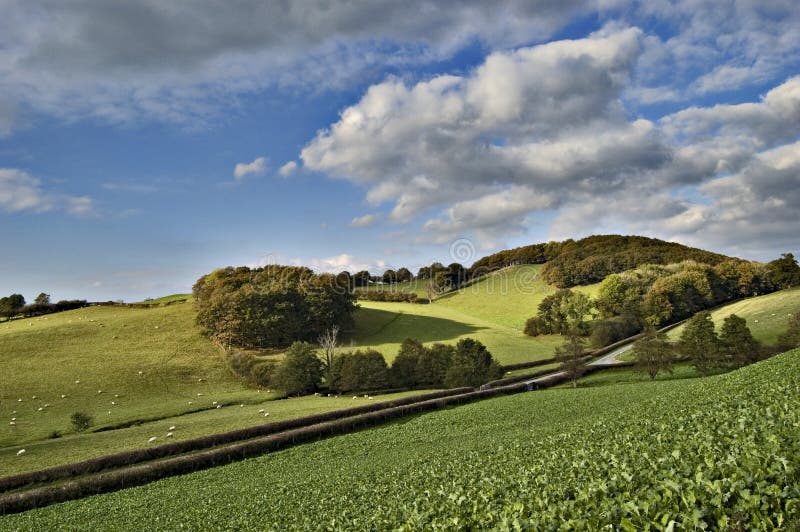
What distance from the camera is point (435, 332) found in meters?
112

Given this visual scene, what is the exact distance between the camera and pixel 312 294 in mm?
107312

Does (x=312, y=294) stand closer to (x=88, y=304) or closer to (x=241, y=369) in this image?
(x=241, y=369)

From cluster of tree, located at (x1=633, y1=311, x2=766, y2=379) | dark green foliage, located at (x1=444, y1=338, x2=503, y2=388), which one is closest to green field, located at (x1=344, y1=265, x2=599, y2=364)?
dark green foliage, located at (x1=444, y1=338, x2=503, y2=388)

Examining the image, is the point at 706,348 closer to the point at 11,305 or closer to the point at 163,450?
the point at 163,450

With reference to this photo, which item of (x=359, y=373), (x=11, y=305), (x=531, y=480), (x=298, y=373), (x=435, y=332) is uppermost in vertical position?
(x=11, y=305)

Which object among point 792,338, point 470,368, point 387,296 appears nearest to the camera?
point 792,338

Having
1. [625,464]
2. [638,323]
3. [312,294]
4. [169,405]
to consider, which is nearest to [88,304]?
[312,294]

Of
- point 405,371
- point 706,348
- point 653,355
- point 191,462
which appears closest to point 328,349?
point 405,371

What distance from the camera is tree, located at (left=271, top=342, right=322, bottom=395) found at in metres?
71.1

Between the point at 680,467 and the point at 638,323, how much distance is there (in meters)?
107

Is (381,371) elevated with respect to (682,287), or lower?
lower

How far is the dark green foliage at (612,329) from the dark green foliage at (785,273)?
1673 inches

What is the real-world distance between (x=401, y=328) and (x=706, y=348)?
6282 centimetres

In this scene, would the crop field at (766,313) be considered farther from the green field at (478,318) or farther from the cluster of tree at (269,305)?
the cluster of tree at (269,305)
